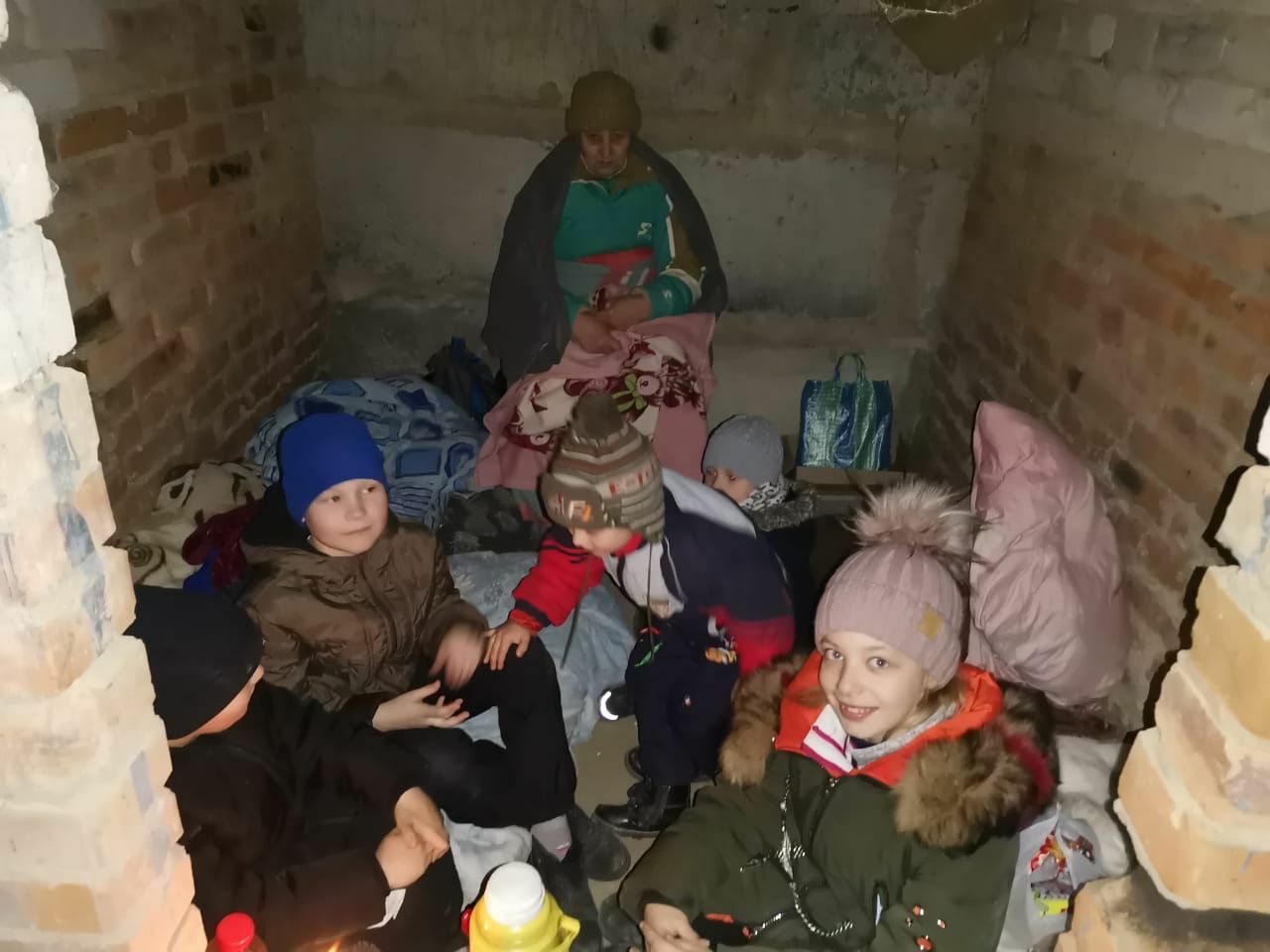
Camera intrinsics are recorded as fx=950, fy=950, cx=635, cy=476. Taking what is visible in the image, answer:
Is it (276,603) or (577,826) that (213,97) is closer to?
(276,603)

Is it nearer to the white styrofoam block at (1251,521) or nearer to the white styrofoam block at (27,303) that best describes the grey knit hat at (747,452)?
the white styrofoam block at (1251,521)

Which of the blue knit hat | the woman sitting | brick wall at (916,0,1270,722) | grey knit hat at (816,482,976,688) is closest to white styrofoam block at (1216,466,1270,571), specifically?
grey knit hat at (816,482,976,688)

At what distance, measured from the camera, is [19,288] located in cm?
86

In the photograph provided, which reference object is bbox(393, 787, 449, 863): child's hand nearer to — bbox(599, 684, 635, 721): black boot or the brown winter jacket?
the brown winter jacket

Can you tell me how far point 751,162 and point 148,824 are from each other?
3096 millimetres

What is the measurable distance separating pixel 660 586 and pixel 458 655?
17.8 inches

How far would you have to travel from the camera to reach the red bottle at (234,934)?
126 cm

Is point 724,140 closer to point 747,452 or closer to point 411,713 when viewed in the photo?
point 747,452

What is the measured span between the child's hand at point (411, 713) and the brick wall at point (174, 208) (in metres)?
1.02

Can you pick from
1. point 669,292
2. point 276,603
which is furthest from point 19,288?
point 669,292

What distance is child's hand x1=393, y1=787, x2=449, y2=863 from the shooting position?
1.64 m

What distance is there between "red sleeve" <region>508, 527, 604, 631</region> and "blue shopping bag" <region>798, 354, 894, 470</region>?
1711 mm

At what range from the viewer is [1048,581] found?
2156mm

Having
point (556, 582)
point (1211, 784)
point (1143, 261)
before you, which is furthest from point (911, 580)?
point (1143, 261)
